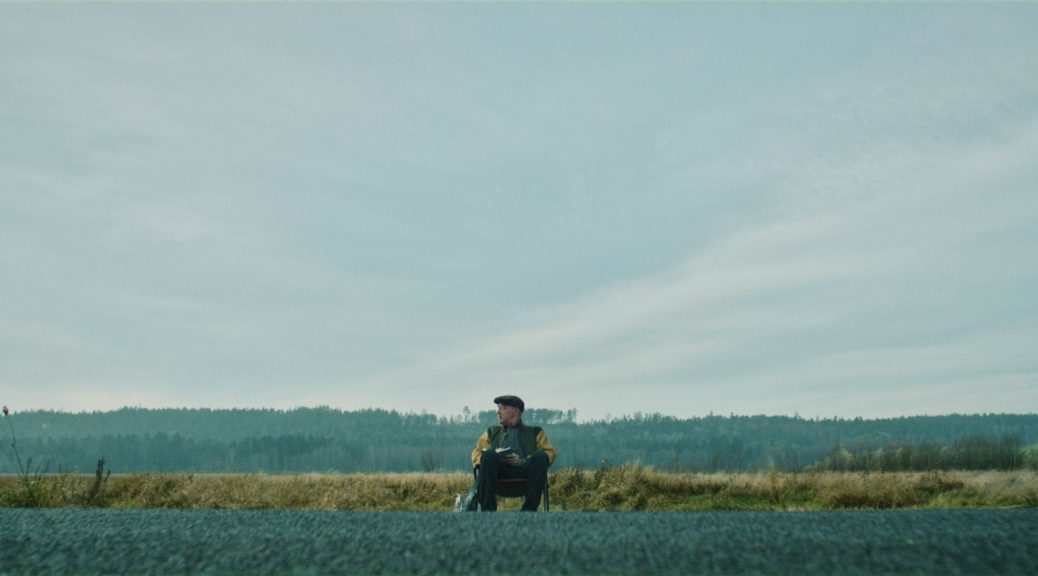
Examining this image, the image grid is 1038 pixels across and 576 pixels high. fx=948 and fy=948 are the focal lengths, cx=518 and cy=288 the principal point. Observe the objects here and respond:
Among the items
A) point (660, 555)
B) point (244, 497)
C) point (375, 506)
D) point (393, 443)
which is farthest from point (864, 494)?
point (393, 443)

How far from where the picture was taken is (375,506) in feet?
50.1

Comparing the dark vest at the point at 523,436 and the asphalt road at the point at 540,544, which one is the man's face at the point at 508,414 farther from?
the asphalt road at the point at 540,544

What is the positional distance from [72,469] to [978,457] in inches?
1274

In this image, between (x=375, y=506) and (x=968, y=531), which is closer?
(x=968, y=531)

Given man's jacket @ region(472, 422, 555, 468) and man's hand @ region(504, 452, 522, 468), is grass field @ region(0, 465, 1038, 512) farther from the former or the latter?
man's hand @ region(504, 452, 522, 468)

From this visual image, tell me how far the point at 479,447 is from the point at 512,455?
0.56 meters

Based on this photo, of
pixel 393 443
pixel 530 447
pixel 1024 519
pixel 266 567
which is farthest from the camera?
pixel 393 443

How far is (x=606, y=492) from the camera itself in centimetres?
1662

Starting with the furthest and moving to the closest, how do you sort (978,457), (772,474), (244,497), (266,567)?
(978,457) < (772,474) < (244,497) < (266,567)

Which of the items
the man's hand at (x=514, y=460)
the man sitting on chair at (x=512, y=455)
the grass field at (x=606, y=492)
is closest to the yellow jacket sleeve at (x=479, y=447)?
the man sitting on chair at (x=512, y=455)

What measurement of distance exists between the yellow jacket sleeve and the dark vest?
4.9 inches

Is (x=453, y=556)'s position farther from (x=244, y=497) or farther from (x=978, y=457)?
(x=978, y=457)

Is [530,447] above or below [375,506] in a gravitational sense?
above

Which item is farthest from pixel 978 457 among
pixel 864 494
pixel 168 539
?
pixel 168 539
